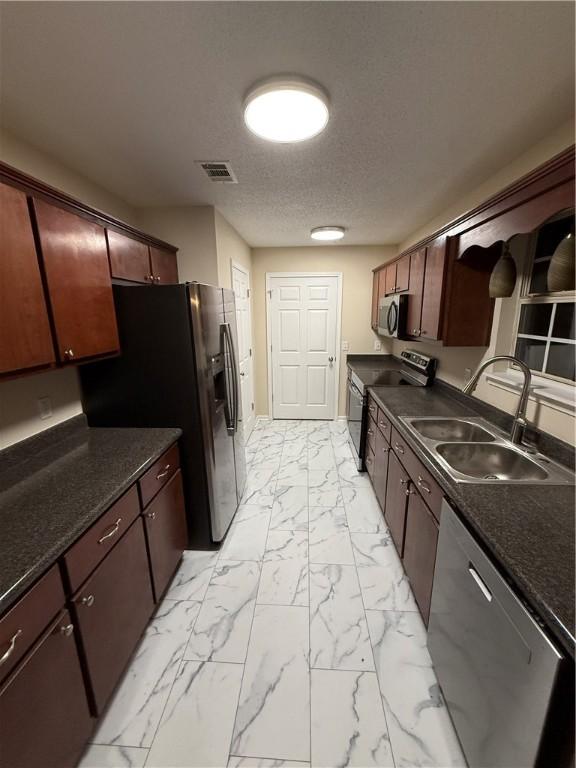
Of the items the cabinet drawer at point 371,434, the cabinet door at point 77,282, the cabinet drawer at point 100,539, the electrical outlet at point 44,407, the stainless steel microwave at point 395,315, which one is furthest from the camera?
the stainless steel microwave at point 395,315

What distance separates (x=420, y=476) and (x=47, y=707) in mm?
1627

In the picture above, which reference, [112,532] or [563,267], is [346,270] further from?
[112,532]

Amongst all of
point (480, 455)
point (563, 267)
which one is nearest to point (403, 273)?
point (563, 267)

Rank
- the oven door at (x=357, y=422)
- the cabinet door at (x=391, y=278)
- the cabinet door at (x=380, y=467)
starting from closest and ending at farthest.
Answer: the cabinet door at (x=380, y=467) < the oven door at (x=357, y=422) < the cabinet door at (x=391, y=278)

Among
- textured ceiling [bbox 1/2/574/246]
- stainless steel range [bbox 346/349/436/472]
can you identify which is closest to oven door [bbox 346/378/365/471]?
stainless steel range [bbox 346/349/436/472]

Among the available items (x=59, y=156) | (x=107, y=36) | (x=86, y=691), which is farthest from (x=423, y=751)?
(x=59, y=156)

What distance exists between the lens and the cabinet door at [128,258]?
1769 mm

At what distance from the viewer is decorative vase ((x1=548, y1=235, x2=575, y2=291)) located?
3.99 ft

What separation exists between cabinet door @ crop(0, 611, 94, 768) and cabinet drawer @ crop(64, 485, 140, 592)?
4.9 inches

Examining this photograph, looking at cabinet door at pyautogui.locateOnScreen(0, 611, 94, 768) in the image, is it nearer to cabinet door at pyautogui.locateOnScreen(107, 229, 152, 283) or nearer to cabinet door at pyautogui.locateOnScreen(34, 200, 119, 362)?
cabinet door at pyautogui.locateOnScreen(34, 200, 119, 362)

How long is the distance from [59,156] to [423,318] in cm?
255

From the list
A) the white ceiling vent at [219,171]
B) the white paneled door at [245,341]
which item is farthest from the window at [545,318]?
the white paneled door at [245,341]

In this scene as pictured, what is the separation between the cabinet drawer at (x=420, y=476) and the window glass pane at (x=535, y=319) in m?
0.97

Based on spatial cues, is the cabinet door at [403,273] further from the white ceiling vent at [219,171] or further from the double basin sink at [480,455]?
the white ceiling vent at [219,171]
